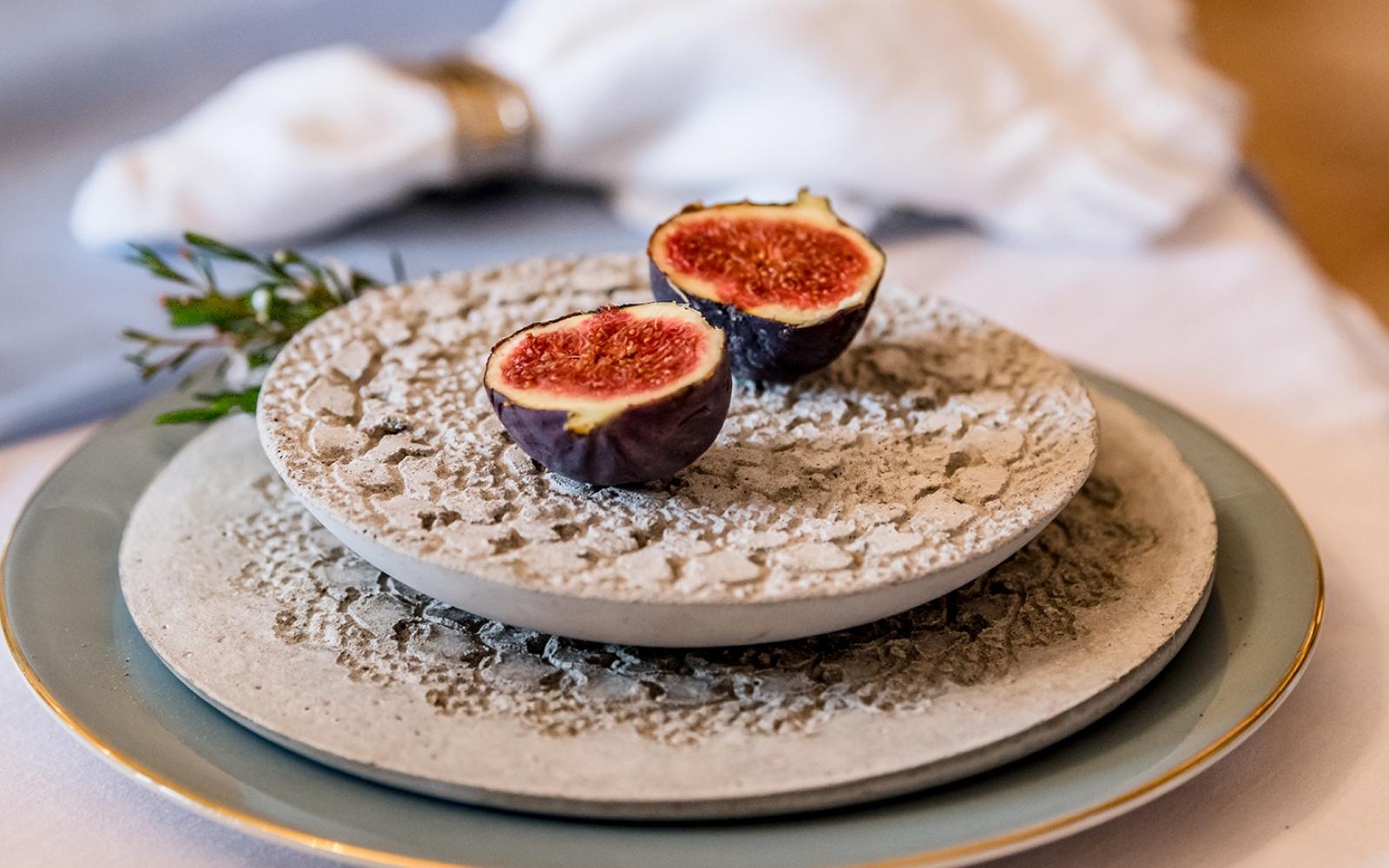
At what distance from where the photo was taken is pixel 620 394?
1.17 metres

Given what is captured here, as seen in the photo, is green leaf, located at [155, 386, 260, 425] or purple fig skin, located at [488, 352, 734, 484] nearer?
purple fig skin, located at [488, 352, 734, 484]

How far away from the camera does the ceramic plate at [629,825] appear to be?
0.97 m

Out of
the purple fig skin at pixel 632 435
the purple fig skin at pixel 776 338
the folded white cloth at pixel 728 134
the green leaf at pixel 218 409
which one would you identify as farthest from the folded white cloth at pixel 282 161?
the purple fig skin at pixel 632 435

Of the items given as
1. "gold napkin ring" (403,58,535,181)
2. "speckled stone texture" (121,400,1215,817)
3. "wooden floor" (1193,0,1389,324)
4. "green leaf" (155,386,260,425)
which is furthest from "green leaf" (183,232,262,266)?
"wooden floor" (1193,0,1389,324)

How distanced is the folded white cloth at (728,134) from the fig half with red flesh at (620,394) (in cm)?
109

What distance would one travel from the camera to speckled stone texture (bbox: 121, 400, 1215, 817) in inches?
39.5

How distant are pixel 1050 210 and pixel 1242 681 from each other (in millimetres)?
1337

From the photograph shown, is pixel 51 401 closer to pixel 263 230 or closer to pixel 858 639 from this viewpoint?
pixel 263 230

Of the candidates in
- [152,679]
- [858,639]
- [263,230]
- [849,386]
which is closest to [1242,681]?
[858,639]

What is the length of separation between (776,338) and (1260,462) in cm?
78

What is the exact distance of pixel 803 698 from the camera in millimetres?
1089

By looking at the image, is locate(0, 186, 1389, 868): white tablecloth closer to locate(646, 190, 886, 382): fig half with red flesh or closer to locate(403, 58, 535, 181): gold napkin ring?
locate(646, 190, 886, 382): fig half with red flesh

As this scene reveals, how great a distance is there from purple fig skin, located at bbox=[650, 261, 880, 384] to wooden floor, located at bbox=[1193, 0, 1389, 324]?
2.46 m

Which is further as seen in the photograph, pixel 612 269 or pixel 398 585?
pixel 612 269
